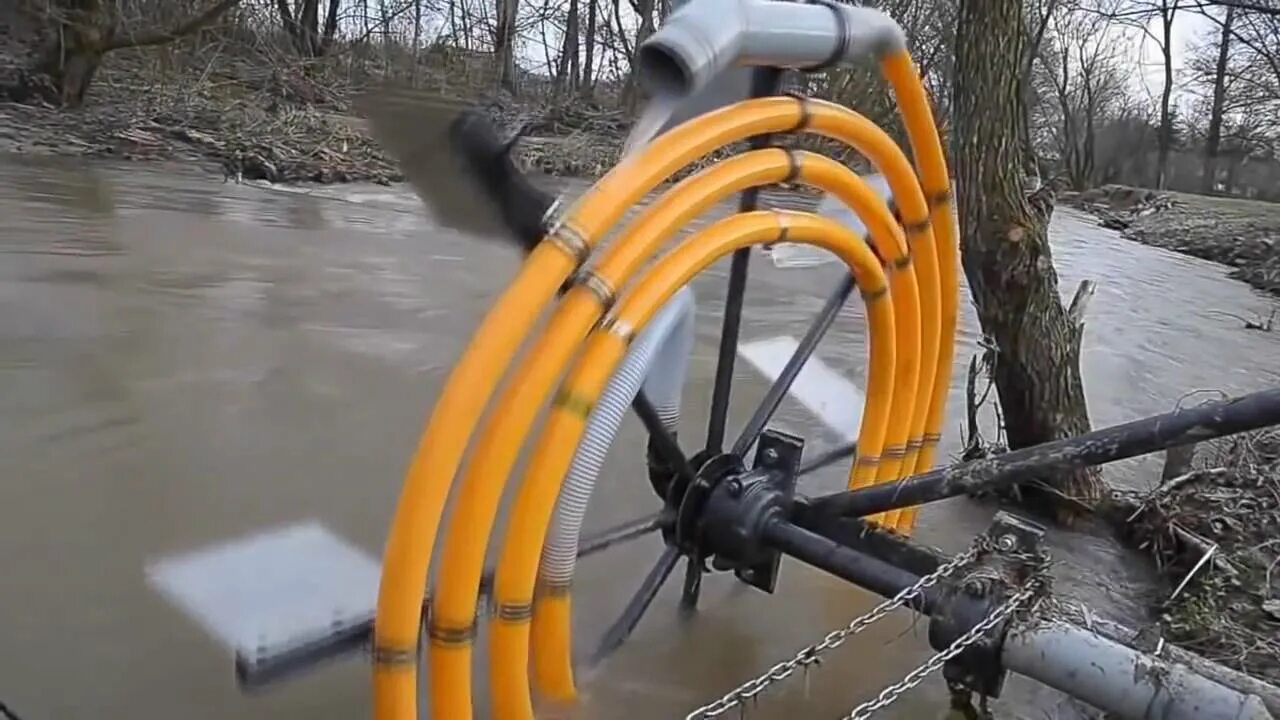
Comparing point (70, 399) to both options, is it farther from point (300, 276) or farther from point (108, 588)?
point (300, 276)

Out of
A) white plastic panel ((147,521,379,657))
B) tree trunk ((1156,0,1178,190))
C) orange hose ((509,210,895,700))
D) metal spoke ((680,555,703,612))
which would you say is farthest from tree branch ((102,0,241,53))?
tree trunk ((1156,0,1178,190))

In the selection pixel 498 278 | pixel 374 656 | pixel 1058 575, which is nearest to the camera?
pixel 374 656

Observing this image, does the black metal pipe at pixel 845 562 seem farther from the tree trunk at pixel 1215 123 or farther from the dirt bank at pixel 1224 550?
the tree trunk at pixel 1215 123

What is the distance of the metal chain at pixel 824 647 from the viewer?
1.70 m

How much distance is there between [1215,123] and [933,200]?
3042 centimetres

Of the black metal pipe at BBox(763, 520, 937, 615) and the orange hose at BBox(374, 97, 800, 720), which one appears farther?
the black metal pipe at BBox(763, 520, 937, 615)

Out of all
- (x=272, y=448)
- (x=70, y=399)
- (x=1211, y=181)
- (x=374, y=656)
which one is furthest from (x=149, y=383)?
(x=1211, y=181)

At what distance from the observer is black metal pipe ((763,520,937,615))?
89.4 inches

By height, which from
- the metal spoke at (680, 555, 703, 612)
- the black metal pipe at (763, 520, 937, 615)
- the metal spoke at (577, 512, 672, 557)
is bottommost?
the metal spoke at (680, 555, 703, 612)

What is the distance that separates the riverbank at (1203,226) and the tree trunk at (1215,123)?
3.71 meters

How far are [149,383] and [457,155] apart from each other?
282 cm

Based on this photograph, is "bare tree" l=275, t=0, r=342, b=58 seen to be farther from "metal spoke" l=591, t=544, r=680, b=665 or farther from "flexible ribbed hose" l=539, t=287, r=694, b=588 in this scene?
"flexible ribbed hose" l=539, t=287, r=694, b=588

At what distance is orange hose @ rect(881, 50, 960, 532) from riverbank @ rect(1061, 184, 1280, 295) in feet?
38.1

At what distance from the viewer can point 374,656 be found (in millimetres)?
1744
